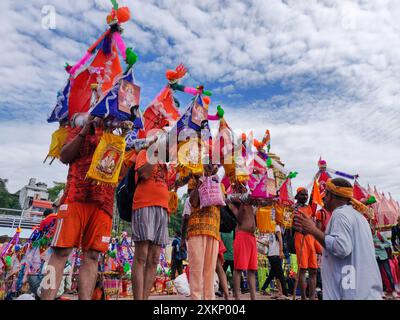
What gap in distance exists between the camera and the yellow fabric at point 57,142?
10.3ft

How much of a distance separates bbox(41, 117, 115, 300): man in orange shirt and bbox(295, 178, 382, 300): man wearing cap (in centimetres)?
184

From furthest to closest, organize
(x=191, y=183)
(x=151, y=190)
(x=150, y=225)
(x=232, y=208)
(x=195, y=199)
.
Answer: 1. (x=232, y=208)
2. (x=191, y=183)
3. (x=195, y=199)
4. (x=151, y=190)
5. (x=150, y=225)

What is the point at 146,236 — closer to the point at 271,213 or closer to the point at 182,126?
the point at 182,126

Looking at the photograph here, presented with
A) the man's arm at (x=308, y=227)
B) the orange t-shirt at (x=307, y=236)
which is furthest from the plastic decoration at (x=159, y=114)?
the orange t-shirt at (x=307, y=236)

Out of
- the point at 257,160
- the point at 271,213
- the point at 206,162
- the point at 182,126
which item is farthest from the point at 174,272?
the point at 182,126

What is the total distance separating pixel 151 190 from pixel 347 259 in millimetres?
2153

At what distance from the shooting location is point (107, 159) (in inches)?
110

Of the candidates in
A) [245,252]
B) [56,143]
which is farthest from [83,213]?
[245,252]

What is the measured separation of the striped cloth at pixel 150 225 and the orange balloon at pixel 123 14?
6.94ft

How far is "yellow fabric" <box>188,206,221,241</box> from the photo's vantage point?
13.7 ft

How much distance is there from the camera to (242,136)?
5.66 metres

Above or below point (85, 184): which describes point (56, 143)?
above

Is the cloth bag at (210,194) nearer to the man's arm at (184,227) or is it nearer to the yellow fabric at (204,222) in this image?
the yellow fabric at (204,222)

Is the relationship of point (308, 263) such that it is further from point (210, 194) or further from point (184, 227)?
point (210, 194)
